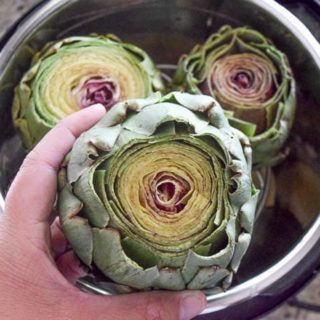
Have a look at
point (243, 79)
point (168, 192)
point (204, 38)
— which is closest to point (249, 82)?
point (243, 79)

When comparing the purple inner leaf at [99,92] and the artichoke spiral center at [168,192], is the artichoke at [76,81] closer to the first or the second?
the purple inner leaf at [99,92]

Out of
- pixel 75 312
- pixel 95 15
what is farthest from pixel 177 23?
pixel 75 312

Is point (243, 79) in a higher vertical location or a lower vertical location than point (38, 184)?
higher

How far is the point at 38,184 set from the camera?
81 centimetres

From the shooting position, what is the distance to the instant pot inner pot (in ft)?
3.51

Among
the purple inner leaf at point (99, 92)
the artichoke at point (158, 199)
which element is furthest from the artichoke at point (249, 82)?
the artichoke at point (158, 199)

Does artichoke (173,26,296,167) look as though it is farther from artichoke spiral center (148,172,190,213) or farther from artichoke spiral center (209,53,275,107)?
artichoke spiral center (148,172,190,213)

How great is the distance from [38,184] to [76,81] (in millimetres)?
273

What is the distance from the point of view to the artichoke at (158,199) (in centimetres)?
76

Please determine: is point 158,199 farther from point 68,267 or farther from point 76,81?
point 76,81

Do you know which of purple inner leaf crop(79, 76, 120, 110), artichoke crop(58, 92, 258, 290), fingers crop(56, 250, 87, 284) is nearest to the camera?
artichoke crop(58, 92, 258, 290)

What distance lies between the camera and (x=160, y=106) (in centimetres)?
79

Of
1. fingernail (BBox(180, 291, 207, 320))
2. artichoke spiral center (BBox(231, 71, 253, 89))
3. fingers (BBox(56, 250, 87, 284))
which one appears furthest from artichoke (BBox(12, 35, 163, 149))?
fingernail (BBox(180, 291, 207, 320))

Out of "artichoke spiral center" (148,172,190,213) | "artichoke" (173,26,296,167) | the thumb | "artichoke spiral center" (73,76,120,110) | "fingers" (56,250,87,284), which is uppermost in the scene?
"artichoke" (173,26,296,167)
